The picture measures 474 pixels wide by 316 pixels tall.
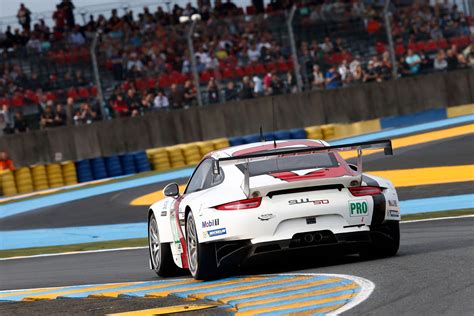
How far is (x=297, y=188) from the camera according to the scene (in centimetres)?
909

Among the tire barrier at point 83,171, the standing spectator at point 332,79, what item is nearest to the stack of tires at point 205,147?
the tire barrier at point 83,171

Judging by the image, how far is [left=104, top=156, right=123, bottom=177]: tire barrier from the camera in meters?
28.1

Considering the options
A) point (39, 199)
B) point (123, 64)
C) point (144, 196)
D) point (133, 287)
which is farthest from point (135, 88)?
point (133, 287)

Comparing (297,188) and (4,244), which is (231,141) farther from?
(297,188)

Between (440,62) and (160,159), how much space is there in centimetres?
881

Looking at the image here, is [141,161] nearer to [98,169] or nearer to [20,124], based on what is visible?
[98,169]

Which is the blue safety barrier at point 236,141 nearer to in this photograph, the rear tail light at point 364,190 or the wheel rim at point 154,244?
the wheel rim at point 154,244

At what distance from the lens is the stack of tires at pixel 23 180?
2680 centimetres

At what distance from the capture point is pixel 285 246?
9023mm

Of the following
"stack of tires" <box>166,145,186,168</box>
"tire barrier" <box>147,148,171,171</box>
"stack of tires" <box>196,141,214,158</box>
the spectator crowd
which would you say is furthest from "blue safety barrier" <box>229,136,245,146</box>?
"tire barrier" <box>147,148,171,171</box>

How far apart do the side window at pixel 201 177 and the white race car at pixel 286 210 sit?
340mm

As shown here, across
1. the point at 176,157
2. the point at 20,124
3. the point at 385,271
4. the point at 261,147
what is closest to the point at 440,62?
the point at 176,157

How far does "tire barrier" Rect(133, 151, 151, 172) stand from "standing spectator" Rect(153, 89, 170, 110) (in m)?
1.52

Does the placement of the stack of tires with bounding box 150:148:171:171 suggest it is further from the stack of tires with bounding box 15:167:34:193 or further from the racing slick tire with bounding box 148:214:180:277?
the racing slick tire with bounding box 148:214:180:277
